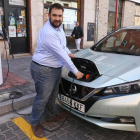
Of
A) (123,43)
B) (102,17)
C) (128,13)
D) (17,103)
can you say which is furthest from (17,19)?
(128,13)

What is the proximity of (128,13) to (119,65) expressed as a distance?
1264cm

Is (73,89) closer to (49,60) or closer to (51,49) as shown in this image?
(49,60)

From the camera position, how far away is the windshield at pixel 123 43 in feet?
10.3

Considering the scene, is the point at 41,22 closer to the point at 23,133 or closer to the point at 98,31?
the point at 98,31

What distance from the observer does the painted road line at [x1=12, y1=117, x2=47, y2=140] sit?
2.49 meters

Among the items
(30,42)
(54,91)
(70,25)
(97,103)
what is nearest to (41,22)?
(30,42)

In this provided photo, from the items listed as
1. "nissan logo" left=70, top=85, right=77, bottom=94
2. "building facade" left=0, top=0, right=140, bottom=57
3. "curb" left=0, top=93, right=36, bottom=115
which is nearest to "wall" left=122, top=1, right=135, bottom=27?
"building facade" left=0, top=0, right=140, bottom=57

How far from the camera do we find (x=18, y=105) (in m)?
3.33

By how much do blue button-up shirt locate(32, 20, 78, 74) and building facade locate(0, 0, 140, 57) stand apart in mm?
4832

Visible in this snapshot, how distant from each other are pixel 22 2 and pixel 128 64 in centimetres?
666

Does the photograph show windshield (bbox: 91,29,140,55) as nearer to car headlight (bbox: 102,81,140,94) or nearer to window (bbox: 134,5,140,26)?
car headlight (bbox: 102,81,140,94)

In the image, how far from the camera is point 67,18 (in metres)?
9.85

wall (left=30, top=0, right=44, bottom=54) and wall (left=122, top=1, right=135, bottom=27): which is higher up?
wall (left=122, top=1, right=135, bottom=27)

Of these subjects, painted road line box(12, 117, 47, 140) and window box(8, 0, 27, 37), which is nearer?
painted road line box(12, 117, 47, 140)
